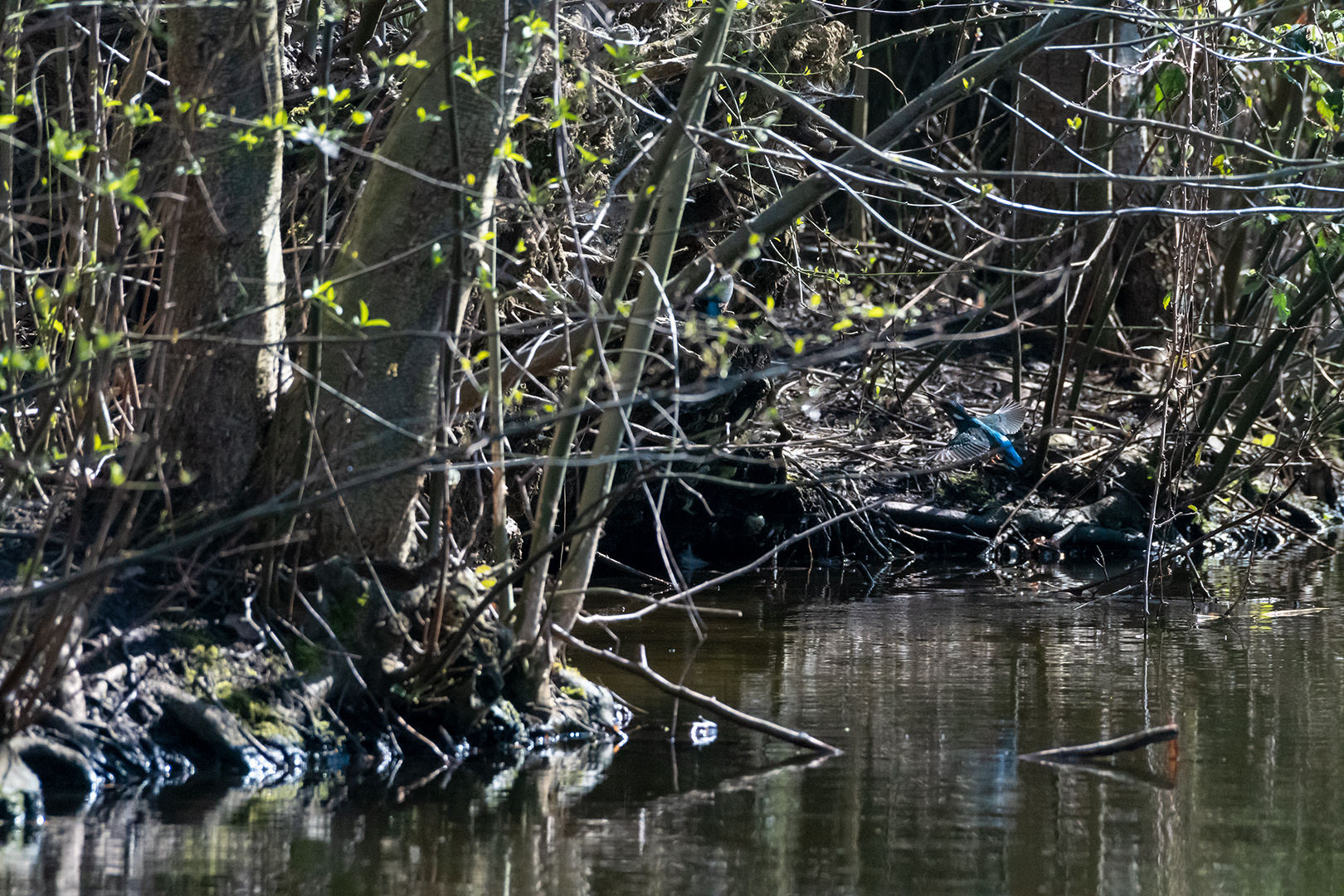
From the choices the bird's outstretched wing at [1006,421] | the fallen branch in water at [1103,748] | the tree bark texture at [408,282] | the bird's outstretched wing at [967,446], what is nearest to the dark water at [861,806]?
the fallen branch in water at [1103,748]

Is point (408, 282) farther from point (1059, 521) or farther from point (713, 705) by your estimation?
point (1059, 521)

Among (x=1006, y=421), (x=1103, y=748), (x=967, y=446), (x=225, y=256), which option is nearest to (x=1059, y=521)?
(x=1006, y=421)

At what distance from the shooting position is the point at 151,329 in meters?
5.59

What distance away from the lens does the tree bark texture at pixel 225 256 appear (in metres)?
5.47

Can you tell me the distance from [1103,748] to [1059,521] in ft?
22.3

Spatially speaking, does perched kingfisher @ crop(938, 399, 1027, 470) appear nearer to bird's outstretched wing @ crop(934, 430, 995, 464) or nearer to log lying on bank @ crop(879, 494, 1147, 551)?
bird's outstretched wing @ crop(934, 430, 995, 464)

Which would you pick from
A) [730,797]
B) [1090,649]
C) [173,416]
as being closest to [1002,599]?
[1090,649]

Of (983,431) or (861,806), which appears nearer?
(861,806)

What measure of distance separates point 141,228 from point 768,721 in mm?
2913

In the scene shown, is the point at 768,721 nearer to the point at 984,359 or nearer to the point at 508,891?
the point at 508,891

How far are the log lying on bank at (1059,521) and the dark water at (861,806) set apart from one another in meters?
4.41

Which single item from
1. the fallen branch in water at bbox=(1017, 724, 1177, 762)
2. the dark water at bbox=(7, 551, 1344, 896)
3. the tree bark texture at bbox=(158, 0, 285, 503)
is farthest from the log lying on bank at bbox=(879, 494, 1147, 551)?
the tree bark texture at bbox=(158, 0, 285, 503)

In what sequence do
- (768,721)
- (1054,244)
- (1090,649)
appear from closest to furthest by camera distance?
(768,721) < (1090,649) < (1054,244)

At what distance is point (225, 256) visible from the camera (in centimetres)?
553
